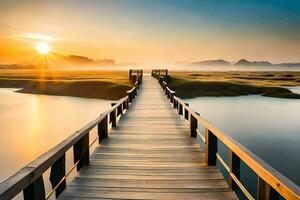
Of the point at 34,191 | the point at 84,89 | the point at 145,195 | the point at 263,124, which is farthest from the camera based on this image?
the point at 84,89

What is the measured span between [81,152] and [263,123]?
26.3 metres

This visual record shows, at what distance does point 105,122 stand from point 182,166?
Answer: 3.36m

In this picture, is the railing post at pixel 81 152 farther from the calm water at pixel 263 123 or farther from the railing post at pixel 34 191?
the calm water at pixel 263 123

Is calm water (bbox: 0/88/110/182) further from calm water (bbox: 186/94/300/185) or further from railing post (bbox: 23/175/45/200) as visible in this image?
calm water (bbox: 186/94/300/185)

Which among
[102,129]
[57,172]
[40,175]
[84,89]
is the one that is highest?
[40,175]

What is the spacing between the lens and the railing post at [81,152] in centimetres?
543

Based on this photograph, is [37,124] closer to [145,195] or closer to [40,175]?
[145,195]

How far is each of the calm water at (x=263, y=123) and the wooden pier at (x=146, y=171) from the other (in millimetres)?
10072

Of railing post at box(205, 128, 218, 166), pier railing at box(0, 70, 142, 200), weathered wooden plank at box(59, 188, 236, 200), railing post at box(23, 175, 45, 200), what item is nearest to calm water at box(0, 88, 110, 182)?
pier railing at box(0, 70, 142, 200)

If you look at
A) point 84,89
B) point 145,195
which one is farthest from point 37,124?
point 145,195

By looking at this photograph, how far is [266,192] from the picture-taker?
3016 mm

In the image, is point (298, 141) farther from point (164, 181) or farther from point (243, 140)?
point (164, 181)

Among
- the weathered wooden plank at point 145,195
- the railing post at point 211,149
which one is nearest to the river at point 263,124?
the railing post at point 211,149

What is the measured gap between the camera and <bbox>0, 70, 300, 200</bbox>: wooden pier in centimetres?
302
